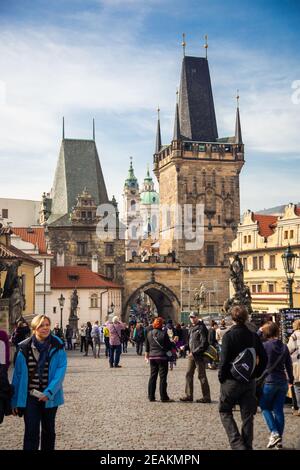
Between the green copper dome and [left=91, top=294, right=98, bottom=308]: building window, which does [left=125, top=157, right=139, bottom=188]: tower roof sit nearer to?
the green copper dome

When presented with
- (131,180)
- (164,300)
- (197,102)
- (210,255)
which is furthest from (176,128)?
(131,180)

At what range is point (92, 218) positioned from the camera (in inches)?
2130

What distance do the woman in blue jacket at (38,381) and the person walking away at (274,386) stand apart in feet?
7.74

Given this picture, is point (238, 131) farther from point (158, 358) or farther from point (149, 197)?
point (149, 197)

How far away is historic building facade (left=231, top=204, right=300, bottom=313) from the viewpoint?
42.4 meters

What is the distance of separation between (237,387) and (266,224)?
41.8 meters

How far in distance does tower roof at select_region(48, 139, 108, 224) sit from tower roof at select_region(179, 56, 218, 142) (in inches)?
359

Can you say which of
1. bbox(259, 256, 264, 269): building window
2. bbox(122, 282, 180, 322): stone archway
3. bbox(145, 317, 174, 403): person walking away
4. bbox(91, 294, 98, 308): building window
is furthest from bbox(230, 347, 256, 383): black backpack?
bbox(122, 282, 180, 322): stone archway

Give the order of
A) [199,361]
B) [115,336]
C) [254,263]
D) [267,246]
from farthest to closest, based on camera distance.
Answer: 1. [254,263]
2. [267,246]
3. [115,336]
4. [199,361]

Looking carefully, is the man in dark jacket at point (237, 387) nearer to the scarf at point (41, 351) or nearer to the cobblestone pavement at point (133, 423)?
the cobblestone pavement at point (133, 423)

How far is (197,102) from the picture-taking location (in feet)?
208

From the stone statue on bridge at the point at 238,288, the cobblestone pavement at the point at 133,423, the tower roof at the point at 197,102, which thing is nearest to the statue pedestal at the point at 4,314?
the cobblestone pavement at the point at 133,423

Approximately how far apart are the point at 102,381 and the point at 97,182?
44218mm
